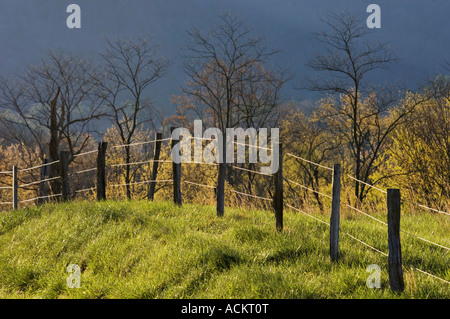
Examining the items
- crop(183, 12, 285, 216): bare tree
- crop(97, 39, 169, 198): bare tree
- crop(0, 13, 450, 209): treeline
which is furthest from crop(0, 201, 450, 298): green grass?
crop(97, 39, 169, 198): bare tree

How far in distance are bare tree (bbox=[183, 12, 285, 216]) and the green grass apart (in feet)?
59.8

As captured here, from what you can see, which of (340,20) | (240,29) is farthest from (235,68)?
(340,20)

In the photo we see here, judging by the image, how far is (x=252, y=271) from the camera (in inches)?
216

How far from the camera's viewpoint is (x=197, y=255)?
20.2 ft

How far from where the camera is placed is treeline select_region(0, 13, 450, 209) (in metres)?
18.6

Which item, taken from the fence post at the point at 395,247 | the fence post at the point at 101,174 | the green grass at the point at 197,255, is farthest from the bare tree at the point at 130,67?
the fence post at the point at 395,247

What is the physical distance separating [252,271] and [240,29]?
24.7 meters

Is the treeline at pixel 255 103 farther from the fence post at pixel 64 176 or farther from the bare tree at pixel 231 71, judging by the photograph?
the fence post at pixel 64 176

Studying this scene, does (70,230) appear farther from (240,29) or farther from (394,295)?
(240,29)

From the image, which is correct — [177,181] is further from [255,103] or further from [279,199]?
[255,103]

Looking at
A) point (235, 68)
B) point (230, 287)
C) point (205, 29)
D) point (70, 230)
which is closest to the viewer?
point (230, 287)

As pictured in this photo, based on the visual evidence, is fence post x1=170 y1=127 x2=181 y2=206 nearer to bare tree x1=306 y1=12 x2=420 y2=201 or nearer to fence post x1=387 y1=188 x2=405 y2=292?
fence post x1=387 y1=188 x2=405 y2=292

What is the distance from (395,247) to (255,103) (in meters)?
28.8

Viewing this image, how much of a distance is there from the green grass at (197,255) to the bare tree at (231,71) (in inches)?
717
